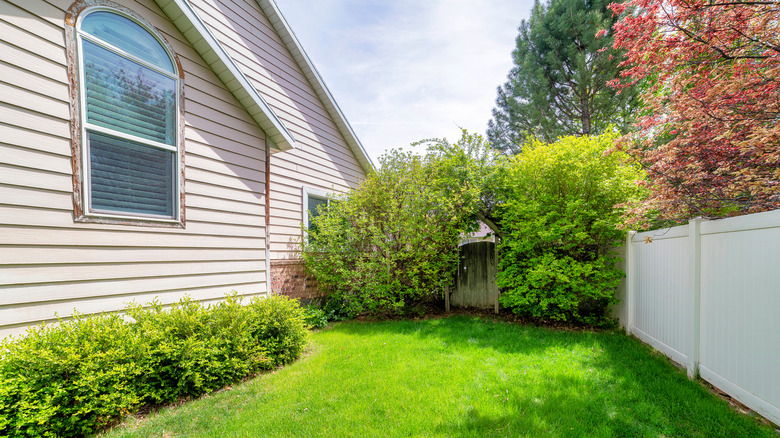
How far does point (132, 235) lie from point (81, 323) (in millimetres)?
1093

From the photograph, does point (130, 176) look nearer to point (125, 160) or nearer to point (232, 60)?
point (125, 160)

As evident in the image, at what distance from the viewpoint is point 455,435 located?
9.07ft

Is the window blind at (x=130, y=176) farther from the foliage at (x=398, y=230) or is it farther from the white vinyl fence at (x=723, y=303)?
the white vinyl fence at (x=723, y=303)

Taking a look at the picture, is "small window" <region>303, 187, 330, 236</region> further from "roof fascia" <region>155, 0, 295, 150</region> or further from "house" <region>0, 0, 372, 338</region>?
"roof fascia" <region>155, 0, 295, 150</region>

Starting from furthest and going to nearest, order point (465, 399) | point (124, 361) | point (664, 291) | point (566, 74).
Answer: point (566, 74)
point (664, 291)
point (465, 399)
point (124, 361)

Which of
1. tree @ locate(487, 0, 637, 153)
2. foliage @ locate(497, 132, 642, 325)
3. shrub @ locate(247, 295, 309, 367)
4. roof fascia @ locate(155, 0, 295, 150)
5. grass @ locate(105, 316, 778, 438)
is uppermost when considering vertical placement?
tree @ locate(487, 0, 637, 153)

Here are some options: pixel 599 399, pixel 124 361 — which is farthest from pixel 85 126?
pixel 599 399

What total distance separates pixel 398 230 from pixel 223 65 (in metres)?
4.31

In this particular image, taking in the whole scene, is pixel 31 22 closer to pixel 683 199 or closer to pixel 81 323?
pixel 81 323

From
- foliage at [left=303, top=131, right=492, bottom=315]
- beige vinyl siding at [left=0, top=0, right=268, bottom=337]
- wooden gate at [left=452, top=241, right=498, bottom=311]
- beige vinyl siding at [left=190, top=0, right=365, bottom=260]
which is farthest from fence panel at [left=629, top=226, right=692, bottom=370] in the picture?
beige vinyl siding at [left=190, top=0, right=365, bottom=260]

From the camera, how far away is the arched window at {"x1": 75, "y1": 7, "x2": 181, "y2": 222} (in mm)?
3688

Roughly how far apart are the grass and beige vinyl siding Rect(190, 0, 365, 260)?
10.4 feet

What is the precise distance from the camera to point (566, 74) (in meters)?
13.0

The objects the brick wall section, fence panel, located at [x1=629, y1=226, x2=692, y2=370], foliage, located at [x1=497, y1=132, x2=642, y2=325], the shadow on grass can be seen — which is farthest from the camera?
the brick wall section
